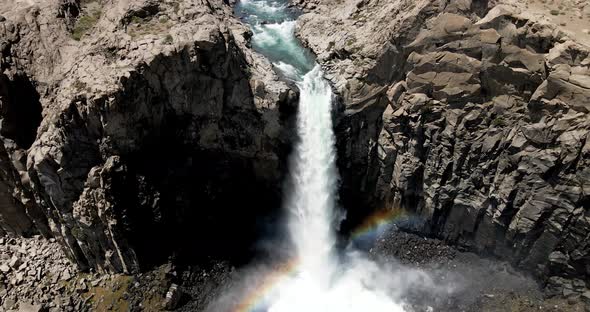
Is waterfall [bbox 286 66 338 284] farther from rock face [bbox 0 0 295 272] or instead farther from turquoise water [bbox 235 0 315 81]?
turquoise water [bbox 235 0 315 81]

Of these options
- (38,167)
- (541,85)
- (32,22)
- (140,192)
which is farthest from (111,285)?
(541,85)

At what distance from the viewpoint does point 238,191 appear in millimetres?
36531

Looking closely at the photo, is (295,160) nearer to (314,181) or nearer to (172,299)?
(314,181)

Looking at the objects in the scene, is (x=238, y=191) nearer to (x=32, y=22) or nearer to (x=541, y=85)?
(x=32, y=22)

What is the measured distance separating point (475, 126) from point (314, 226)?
A: 1446cm

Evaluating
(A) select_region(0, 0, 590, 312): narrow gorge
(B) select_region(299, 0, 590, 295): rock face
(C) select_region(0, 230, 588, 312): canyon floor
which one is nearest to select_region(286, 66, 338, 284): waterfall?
(A) select_region(0, 0, 590, 312): narrow gorge

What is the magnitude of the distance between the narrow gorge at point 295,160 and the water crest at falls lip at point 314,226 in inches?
6.2

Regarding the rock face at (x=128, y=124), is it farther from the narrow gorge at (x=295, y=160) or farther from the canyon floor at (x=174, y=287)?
the canyon floor at (x=174, y=287)

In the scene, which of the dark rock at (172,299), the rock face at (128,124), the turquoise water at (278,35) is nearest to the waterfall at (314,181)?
the rock face at (128,124)

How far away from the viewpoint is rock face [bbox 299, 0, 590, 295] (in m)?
29.3

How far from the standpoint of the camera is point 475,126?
3209cm

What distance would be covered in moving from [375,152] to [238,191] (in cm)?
1121

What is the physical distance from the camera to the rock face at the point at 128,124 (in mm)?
29375

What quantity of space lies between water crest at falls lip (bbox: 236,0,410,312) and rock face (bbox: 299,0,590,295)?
5.38ft
